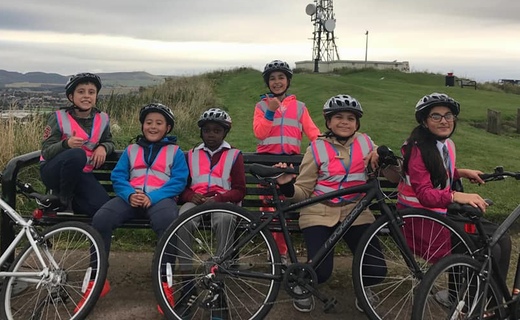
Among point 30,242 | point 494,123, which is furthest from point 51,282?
point 494,123

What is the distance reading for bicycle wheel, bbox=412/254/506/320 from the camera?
294 cm

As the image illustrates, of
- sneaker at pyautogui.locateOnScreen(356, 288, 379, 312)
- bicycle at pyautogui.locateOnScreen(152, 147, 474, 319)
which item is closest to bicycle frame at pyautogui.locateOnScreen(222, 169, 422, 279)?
bicycle at pyautogui.locateOnScreen(152, 147, 474, 319)

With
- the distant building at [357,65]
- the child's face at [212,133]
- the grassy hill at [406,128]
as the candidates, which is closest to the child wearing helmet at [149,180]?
the child's face at [212,133]

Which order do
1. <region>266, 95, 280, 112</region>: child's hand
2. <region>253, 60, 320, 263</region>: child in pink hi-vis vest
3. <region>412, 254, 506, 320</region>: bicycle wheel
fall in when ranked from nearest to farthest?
<region>412, 254, 506, 320</region>: bicycle wheel → <region>266, 95, 280, 112</region>: child's hand → <region>253, 60, 320, 263</region>: child in pink hi-vis vest

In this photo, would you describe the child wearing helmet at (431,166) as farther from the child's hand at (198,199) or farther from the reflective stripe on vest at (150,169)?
the reflective stripe on vest at (150,169)

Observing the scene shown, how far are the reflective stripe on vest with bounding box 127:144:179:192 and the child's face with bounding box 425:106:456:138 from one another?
2023mm

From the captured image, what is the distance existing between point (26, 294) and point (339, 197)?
251 centimetres

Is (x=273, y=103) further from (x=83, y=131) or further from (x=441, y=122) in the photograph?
(x=83, y=131)

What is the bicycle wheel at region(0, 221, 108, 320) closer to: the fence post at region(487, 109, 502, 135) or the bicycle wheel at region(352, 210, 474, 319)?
the bicycle wheel at region(352, 210, 474, 319)

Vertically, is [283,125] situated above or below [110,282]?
above

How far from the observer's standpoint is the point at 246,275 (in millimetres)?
3398

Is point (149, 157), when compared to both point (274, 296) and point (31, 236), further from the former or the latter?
point (274, 296)

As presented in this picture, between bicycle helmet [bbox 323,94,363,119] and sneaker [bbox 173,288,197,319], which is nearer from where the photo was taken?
sneaker [bbox 173,288,197,319]

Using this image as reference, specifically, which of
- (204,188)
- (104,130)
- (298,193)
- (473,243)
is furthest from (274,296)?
(104,130)
